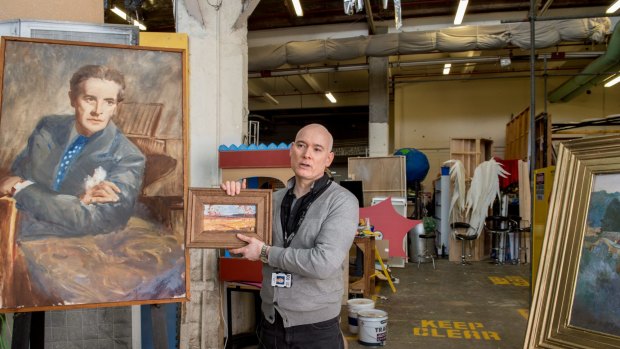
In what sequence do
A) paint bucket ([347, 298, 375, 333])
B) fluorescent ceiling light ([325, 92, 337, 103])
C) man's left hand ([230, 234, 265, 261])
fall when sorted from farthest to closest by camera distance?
fluorescent ceiling light ([325, 92, 337, 103])
paint bucket ([347, 298, 375, 333])
man's left hand ([230, 234, 265, 261])

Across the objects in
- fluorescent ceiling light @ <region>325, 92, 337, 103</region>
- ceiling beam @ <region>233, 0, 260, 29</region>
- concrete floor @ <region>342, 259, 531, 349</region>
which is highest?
fluorescent ceiling light @ <region>325, 92, 337, 103</region>

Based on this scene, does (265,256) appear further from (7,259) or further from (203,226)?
(7,259)

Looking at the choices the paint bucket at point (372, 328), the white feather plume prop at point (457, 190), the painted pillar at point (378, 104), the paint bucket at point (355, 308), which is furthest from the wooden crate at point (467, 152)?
the paint bucket at point (372, 328)

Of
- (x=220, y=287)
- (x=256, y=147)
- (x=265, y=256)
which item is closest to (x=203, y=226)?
(x=265, y=256)

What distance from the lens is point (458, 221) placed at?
8.23 metres

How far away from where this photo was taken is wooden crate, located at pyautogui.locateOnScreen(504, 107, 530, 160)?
31.9 ft

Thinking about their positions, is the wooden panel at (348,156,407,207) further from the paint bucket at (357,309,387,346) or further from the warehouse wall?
the warehouse wall

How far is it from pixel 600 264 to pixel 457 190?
6.86 meters

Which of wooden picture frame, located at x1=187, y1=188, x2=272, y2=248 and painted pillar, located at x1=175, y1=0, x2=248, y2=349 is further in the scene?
painted pillar, located at x1=175, y1=0, x2=248, y2=349

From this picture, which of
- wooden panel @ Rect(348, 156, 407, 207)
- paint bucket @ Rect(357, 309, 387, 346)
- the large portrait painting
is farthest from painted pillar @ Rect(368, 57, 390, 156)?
the large portrait painting

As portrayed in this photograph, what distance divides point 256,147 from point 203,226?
1565 mm

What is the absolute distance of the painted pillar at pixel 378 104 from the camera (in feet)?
33.5

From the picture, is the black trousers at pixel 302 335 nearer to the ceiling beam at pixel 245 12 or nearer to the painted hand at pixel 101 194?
the painted hand at pixel 101 194

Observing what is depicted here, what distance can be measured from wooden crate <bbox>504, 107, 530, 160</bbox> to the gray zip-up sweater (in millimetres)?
8789
